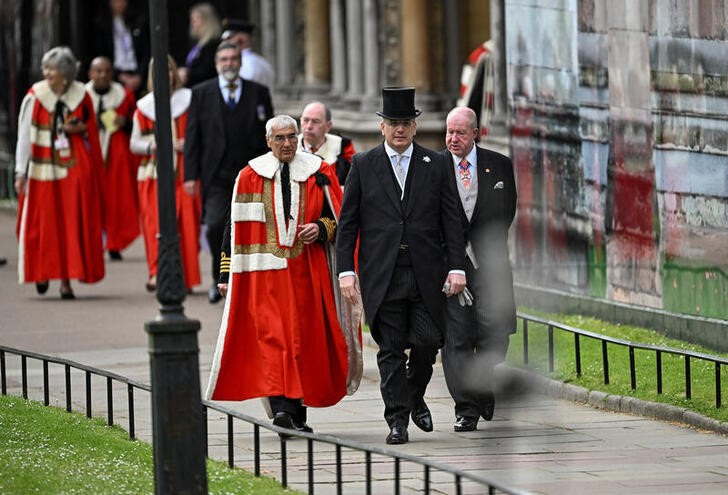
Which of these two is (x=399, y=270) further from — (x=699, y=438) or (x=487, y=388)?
(x=699, y=438)

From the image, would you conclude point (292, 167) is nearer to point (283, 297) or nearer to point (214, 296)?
point (283, 297)

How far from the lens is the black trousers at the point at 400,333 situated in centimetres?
1158

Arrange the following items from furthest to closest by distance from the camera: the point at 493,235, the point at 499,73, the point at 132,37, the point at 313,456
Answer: the point at 132,37 → the point at 499,73 → the point at 493,235 → the point at 313,456

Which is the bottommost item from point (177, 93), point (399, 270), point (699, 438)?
point (699, 438)

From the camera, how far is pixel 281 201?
1191 cm

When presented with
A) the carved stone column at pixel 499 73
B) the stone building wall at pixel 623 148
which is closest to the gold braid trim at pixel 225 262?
the stone building wall at pixel 623 148

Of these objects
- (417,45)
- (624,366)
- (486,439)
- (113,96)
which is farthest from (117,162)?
(486,439)

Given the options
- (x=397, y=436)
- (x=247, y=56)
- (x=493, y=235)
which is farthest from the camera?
(x=247, y=56)

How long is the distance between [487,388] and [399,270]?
3.08 ft

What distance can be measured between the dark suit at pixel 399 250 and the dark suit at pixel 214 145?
19.9ft

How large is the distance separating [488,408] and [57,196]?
7.77 metres

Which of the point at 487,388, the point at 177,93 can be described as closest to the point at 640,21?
the point at 487,388

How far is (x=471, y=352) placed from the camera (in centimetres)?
1208

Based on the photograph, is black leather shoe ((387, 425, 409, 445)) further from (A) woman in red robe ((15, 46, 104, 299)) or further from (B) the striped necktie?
(A) woman in red robe ((15, 46, 104, 299))
